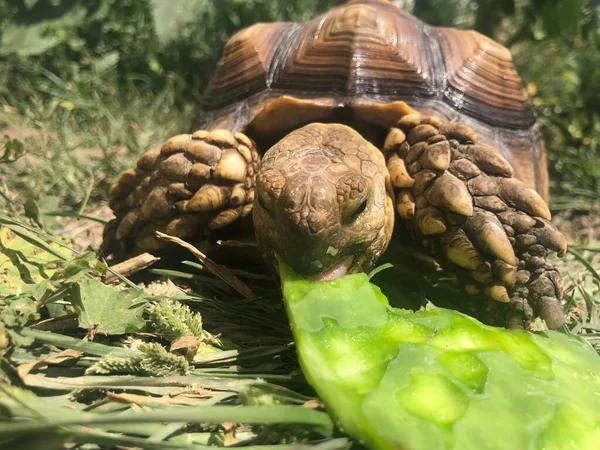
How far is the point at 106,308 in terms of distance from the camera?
1554mm

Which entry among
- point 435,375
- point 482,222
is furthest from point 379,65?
point 435,375

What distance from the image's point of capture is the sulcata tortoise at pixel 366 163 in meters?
1.63

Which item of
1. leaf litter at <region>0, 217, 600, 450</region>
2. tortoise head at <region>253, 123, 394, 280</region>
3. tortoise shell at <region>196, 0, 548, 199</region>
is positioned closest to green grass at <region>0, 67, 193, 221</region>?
tortoise shell at <region>196, 0, 548, 199</region>

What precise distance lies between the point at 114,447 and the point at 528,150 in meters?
2.21

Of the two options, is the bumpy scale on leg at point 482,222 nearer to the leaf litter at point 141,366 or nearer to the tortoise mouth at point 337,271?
the leaf litter at point 141,366

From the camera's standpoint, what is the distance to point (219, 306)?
1.87 meters

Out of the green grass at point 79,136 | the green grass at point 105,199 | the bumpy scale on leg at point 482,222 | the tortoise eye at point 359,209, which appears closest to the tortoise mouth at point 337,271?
the tortoise eye at point 359,209

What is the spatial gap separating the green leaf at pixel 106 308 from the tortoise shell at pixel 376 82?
41.6 inches

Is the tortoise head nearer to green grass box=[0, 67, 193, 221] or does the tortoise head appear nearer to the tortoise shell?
the tortoise shell

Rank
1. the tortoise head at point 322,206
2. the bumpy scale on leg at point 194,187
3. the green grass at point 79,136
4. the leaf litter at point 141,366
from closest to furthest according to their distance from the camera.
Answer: the leaf litter at point 141,366, the tortoise head at point 322,206, the bumpy scale on leg at point 194,187, the green grass at point 79,136

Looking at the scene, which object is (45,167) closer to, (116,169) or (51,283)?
(116,169)

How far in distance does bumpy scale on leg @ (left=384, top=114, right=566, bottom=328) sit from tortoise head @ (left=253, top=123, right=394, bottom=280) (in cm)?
20

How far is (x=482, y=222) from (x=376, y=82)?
0.84m

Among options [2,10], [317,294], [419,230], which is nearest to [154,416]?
[317,294]
